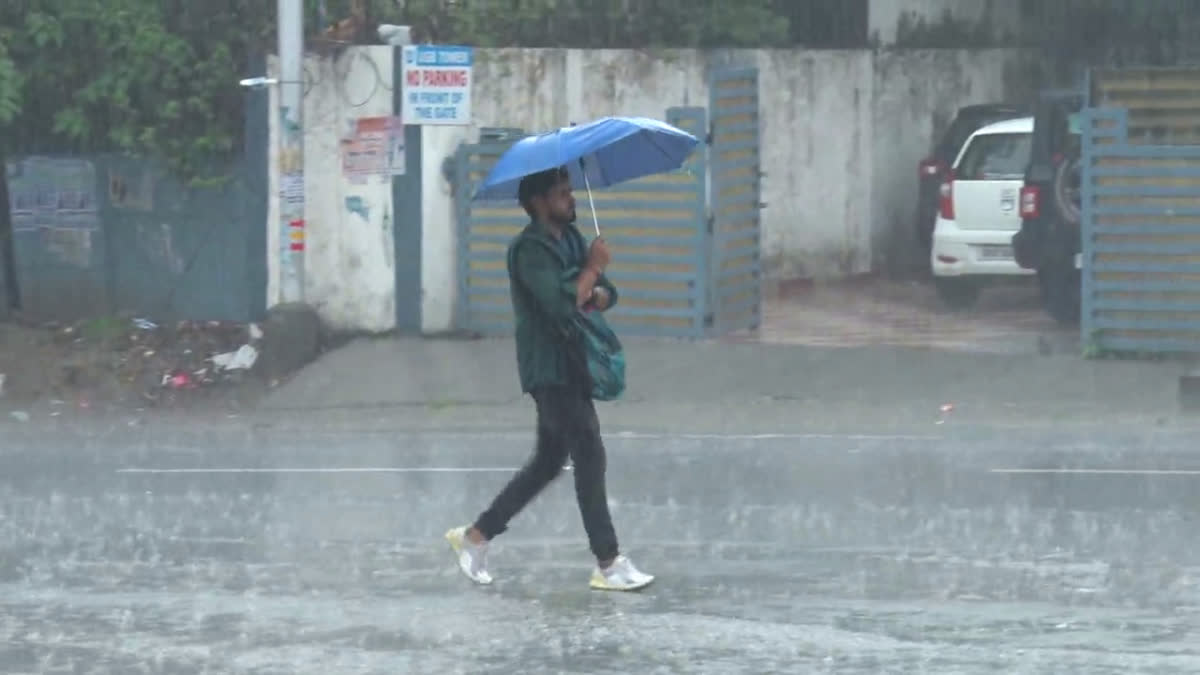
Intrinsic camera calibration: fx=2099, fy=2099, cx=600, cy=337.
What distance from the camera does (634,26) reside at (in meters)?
20.0

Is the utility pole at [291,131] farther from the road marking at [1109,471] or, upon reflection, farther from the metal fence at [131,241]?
the road marking at [1109,471]

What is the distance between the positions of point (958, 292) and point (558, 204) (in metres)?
11.9

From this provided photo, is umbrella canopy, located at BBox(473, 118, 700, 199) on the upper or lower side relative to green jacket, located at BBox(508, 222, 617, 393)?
upper

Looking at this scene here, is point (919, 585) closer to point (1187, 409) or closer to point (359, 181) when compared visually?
point (1187, 409)

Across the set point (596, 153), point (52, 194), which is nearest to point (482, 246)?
point (52, 194)

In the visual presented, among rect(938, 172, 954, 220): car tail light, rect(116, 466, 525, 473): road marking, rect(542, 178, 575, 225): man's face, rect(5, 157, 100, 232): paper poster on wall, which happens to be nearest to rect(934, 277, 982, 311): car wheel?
rect(938, 172, 954, 220): car tail light

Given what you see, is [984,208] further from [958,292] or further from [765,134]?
[765,134]

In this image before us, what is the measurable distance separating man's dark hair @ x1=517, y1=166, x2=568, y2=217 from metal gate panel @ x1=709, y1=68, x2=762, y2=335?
28.7 feet

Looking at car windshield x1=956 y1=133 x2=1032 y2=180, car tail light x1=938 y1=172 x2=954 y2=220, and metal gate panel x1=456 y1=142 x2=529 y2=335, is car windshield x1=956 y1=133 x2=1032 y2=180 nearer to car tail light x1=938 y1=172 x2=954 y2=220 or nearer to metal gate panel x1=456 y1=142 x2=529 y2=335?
car tail light x1=938 y1=172 x2=954 y2=220

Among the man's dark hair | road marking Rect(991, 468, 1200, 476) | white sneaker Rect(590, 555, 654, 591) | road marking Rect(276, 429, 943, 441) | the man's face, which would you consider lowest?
road marking Rect(276, 429, 943, 441)

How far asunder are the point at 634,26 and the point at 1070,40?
6.87 m

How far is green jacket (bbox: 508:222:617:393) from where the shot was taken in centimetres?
828

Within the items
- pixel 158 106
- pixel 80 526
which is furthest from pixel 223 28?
pixel 80 526

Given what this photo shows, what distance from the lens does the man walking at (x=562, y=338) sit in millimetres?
8281
